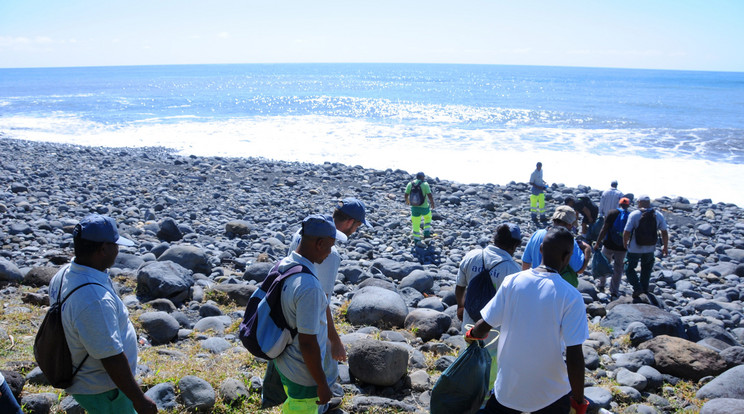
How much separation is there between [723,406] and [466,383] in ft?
8.07

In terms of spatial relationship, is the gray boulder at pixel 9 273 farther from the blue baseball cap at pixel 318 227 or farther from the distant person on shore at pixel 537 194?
the distant person on shore at pixel 537 194

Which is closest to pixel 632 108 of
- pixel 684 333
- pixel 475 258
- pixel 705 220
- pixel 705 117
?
pixel 705 117

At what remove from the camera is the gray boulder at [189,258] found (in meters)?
8.99

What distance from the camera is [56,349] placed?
289 cm

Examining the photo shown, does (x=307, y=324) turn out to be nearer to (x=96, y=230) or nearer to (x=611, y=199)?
(x=96, y=230)

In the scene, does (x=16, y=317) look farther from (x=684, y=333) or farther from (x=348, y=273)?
(x=684, y=333)

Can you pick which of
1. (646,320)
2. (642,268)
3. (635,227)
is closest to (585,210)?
(642,268)

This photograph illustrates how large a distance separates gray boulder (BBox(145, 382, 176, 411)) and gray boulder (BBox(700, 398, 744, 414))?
4.34 m

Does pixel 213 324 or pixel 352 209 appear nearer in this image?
pixel 352 209

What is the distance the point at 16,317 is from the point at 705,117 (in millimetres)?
47623

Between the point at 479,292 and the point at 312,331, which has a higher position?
the point at 312,331

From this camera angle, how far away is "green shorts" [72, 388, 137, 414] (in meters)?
3.03

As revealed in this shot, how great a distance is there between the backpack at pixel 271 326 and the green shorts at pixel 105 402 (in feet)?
2.42

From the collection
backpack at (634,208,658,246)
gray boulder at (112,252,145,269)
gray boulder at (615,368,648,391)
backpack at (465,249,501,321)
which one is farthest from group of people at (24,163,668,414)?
gray boulder at (112,252,145,269)
